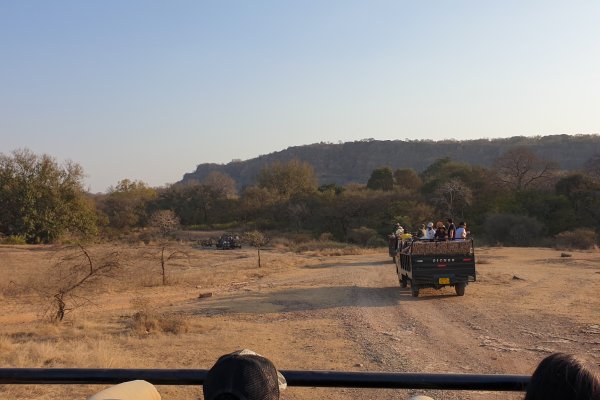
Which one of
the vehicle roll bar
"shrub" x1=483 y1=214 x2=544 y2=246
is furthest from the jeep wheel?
"shrub" x1=483 y1=214 x2=544 y2=246

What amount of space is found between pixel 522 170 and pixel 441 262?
177ft

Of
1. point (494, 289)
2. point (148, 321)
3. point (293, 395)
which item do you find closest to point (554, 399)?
point (293, 395)

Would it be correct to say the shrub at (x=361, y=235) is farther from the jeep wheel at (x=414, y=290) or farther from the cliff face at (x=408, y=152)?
the cliff face at (x=408, y=152)

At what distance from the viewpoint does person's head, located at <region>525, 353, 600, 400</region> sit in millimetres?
1660

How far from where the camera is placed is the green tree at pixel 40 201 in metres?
52.0

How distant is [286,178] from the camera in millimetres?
A: 87250

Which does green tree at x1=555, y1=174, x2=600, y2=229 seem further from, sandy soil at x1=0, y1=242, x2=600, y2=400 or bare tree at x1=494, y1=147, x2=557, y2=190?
sandy soil at x1=0, y1=242, x2=600, y2=400

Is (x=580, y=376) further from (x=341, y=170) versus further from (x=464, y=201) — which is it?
(x=341, y=170)

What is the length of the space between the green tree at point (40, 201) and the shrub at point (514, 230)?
37049mm

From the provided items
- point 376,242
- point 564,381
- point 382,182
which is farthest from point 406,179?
point 564,381

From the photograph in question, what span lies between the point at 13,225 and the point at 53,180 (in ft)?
17.8

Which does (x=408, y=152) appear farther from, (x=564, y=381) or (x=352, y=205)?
(x=564, y=381)

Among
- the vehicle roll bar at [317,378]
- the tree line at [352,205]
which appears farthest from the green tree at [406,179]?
the vehicle roll bar at [317,378]

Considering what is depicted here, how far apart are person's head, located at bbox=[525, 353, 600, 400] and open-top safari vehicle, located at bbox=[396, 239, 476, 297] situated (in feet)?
51.9
